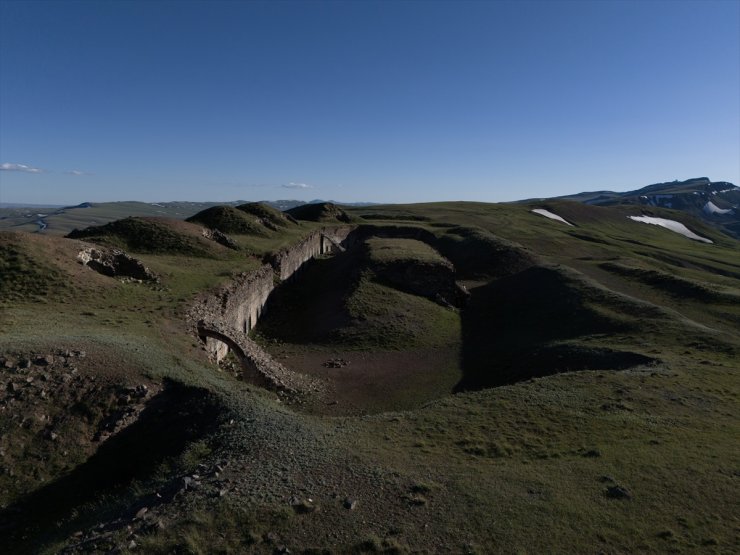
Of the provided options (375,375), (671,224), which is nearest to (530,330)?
(375,375)

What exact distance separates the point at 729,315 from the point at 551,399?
26.2 meters

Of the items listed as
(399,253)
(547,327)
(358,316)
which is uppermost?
(399,253)

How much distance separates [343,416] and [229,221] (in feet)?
130

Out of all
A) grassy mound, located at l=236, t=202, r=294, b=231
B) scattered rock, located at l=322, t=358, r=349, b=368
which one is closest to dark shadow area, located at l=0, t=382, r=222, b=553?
scattered rock, located at l=322, t=358, r=349, b=368

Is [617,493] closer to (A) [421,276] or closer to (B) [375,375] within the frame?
(B) [375,375]

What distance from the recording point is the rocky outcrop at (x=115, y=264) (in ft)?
100.0

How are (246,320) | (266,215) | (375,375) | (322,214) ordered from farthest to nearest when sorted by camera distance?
(322,214) → (266,215) → (246,320) → (375,375)

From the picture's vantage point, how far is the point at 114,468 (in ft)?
45.5

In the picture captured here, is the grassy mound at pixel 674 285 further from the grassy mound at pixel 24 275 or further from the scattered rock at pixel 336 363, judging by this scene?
the grassy mound at pixel 24 275

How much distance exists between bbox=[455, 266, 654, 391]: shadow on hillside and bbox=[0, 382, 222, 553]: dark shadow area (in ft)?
53.6

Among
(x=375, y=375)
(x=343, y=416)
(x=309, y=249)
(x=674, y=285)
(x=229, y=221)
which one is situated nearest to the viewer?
(x=343, y=416)

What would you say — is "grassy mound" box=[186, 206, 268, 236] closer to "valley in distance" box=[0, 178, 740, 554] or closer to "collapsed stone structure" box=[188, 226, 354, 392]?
"collapsed stone structure" box=[188, 226, 354, 392]

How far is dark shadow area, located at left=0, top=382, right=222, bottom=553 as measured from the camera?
11.6 m

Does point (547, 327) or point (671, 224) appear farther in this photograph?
point (671, 224)
